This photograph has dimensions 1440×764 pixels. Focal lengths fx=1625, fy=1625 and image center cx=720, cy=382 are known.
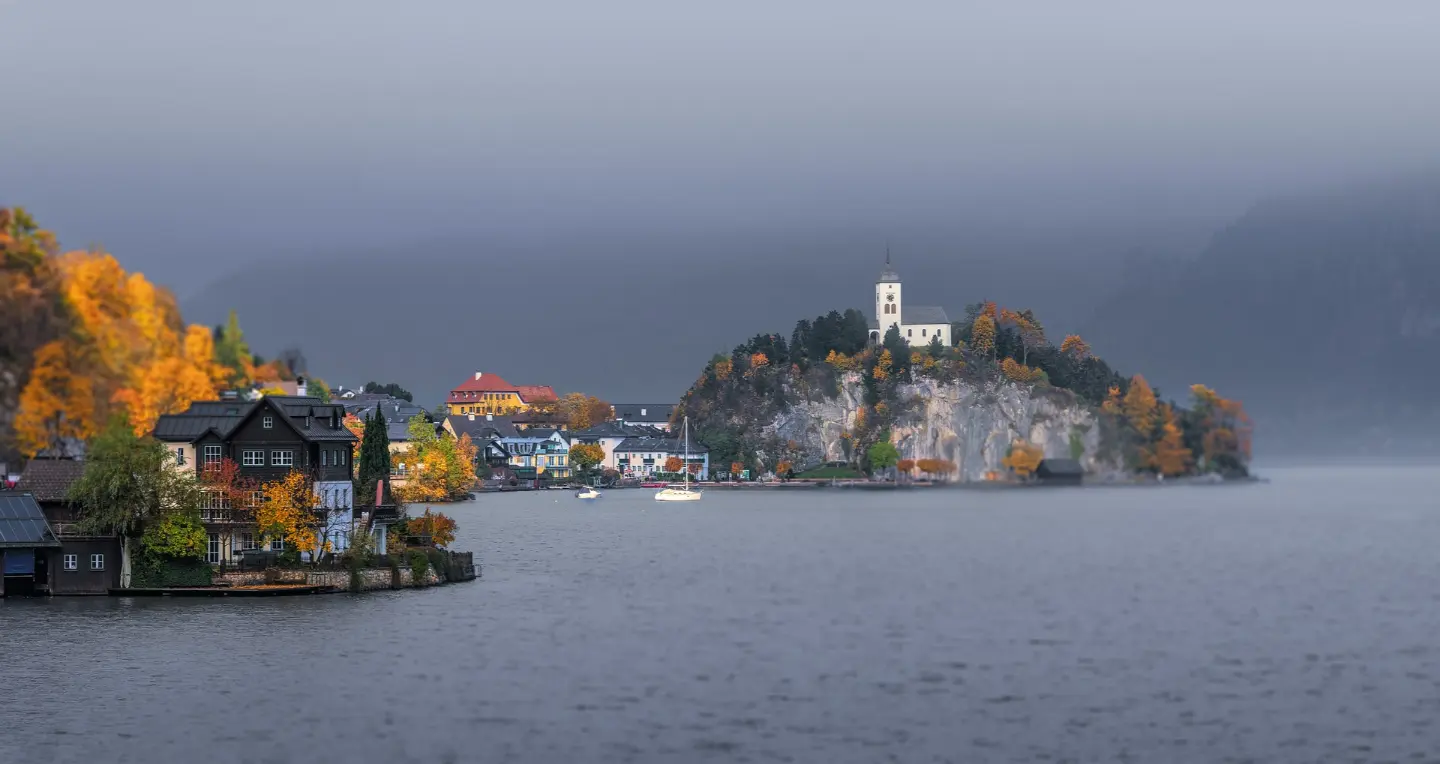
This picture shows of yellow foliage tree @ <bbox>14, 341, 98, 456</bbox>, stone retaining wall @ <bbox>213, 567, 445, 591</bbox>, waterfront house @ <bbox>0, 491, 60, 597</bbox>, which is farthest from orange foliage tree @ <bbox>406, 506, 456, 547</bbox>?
waterfront house @ <bbox>0, 491, 60, 597</bbox>

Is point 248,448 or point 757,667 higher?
point 248,448

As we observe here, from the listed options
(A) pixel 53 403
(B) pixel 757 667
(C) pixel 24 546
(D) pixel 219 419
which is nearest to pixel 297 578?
(D) pixel 219 419

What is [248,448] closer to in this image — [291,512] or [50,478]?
[291,512]

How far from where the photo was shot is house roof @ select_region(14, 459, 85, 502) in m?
69.4

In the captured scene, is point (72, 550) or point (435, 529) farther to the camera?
point (435, 529)

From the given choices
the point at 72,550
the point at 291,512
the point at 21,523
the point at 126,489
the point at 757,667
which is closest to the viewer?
the point at 757,667

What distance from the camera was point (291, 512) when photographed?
70312 millimetres

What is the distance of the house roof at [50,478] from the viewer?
69.4 m

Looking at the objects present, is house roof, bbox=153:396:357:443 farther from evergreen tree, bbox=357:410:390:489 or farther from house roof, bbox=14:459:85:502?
evergreen tree, bbox=357:410:390:489

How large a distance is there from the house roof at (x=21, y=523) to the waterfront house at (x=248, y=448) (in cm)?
630

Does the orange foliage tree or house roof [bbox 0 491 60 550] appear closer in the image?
house roof [bbox 0 491 60 550]

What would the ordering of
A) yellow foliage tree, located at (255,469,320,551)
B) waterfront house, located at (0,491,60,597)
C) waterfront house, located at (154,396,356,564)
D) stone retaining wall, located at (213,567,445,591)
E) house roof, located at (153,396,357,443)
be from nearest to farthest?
waterfront house, located at (0,491,60,597), yellow foliage tree, located at (255,469,320,551), stone retaining wall, located at (213,567,445,591), waterfront house, located at (154,396,356,564), house roof, located at (153,396,357,443)

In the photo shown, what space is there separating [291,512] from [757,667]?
85.6ft

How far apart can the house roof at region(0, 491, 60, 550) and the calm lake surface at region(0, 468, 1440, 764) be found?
354cm
